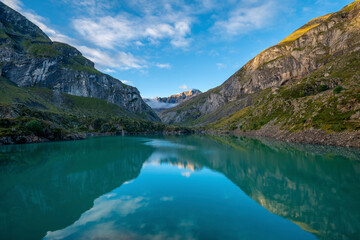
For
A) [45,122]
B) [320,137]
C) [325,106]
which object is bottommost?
[320,137]

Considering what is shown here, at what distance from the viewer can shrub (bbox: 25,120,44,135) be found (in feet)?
245

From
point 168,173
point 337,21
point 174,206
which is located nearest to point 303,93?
point 168,173

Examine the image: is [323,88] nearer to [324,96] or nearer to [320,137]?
[324,96]

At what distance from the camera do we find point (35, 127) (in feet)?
251

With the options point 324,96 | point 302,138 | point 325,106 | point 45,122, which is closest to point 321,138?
point 302,138

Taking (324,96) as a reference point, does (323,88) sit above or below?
above

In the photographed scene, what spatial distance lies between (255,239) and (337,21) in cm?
25079

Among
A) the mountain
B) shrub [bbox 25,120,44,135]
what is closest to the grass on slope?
the mountain

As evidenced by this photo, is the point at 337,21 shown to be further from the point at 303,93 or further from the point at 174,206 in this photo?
the point at 174,206

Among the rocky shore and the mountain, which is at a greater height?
the mountain

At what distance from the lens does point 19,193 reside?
1983 centimetres

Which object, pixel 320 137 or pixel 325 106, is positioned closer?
pixel 320 137

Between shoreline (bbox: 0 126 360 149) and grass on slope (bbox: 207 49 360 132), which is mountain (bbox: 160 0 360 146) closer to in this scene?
grass on slope (bbox: 207 49 360 132)

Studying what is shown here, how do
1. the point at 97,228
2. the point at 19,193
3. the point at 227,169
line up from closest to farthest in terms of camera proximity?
the point at 97,228 < the point at 19,193 < the point at 227,169
